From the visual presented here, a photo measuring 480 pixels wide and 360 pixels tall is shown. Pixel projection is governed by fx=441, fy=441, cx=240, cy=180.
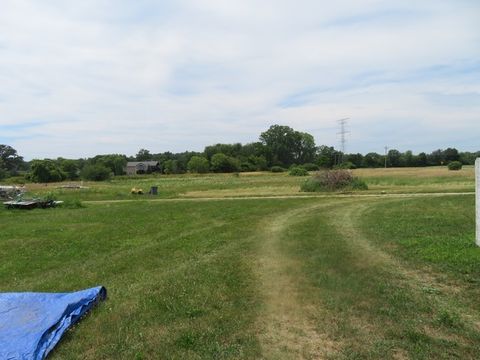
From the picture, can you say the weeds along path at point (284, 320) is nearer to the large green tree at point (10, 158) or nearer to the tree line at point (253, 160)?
the tree line at point (253, 160)

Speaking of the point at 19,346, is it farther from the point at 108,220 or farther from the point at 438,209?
the point at 438,209

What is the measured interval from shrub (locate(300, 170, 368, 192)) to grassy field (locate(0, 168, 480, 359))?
54.8ft

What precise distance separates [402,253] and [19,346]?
7.15 meters

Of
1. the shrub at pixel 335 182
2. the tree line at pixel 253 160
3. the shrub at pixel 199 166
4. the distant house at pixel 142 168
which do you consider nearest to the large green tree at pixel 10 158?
the tree line at pixel 253 160

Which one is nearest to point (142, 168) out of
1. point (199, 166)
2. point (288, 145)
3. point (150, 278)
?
point (199, 166)

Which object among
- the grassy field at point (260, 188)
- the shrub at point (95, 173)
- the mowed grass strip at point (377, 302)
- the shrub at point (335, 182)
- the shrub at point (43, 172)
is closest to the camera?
the mowed grass strip at point (377, 302)

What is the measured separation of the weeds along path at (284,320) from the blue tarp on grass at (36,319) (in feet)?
7.77

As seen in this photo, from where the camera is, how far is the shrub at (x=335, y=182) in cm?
3134

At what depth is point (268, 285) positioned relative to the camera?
7.11 meters

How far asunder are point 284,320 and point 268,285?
1.60 meters

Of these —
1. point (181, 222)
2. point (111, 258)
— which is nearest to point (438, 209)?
point (181, 222)

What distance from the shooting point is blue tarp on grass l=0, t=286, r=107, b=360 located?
4641 mm

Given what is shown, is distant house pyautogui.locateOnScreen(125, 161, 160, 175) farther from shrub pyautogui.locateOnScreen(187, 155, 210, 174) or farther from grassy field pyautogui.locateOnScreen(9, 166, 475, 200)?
grassy field pyautogui.locateOnScreen(9, 166, 475, 200)

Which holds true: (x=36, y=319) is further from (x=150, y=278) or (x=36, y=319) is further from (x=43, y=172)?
(x=43, y=172)
